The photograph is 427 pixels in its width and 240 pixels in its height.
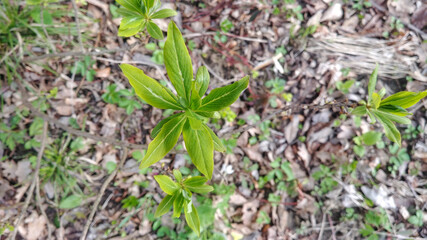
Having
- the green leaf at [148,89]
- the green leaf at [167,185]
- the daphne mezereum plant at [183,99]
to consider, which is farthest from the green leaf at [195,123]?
the green leaf at [167,185]

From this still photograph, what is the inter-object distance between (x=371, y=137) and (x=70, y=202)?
2982 millimetres

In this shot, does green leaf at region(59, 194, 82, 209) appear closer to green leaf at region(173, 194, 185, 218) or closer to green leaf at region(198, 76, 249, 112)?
green leaf at region(173, 194, 185, 218)

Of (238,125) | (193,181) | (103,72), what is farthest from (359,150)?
(103,72)

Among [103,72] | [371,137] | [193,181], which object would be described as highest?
[193,181]

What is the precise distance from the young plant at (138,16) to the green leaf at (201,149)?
539mm

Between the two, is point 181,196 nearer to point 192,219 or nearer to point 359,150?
point 192,219

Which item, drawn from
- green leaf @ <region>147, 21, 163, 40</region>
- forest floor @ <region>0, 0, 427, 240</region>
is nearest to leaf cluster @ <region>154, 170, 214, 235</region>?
green leaf @ <region>147, 21, 163, 40</region>

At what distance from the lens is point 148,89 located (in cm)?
102

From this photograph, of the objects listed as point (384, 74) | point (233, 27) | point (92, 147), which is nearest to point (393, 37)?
point (384, 74)

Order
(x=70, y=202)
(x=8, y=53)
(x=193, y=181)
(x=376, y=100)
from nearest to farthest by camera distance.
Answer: (x=376, y=100) → (x=193, y=181) → (x=8, y=53) → (x=70, y=202)

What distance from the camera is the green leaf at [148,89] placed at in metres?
0.99

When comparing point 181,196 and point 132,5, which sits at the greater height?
point 132,5

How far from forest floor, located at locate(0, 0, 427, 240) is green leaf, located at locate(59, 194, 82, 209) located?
1 centimetres

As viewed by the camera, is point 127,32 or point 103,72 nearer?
point 127,32
